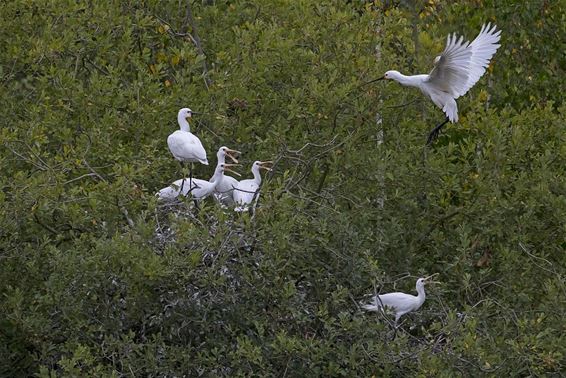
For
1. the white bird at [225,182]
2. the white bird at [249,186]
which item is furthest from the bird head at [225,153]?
the white bird at [249,186]

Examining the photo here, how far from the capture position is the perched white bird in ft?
31.0

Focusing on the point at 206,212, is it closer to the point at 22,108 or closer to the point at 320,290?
the point at 320,290

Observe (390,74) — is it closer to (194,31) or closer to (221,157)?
(221,157)

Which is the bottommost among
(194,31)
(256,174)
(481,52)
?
(194,31)

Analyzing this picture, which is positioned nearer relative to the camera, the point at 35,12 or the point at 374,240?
the point at 374,240

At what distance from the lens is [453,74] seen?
11055 millimetres

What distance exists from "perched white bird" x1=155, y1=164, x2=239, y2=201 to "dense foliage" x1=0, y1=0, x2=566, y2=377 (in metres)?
0.16

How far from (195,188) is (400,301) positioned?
1.45 m

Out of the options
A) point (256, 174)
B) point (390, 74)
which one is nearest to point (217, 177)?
point (256, 174)

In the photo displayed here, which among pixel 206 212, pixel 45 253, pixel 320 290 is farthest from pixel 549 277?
pixel 45 253

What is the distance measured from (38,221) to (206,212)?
113 centimetres

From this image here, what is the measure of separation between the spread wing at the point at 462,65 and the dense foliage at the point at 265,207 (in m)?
0.26

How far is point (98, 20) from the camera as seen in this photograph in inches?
457

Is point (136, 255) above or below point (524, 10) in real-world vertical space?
above
